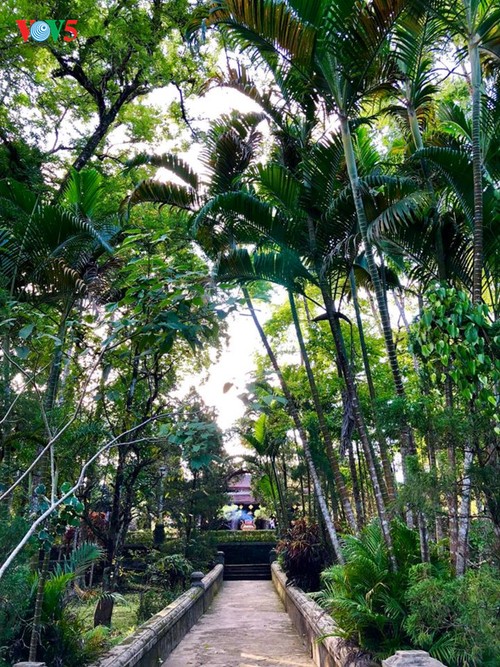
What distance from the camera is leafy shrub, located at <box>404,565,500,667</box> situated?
2.90 m

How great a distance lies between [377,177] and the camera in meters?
4.88

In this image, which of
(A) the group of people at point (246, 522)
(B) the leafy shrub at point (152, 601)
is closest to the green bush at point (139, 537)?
(B) the leafy shrub at point (152, 601)

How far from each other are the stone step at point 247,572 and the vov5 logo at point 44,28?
14643 mm

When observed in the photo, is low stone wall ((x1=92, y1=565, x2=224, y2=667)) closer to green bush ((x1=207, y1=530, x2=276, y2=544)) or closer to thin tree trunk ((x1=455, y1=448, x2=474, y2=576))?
thin tree trunk ((x1=455, y1=448, x2=474, y2=576))

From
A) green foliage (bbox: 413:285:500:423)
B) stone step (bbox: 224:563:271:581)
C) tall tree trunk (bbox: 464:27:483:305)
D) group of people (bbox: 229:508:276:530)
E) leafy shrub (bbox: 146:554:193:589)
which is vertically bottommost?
stone step (bbox: 224:563:271:581)

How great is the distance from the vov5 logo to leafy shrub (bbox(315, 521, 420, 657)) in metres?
7.76

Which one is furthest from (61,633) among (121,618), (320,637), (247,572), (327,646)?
(247,572)

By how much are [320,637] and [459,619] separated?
1711 millimetres

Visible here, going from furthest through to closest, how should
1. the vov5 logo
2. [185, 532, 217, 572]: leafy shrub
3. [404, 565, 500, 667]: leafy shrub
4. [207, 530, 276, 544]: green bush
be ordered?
1. [207, 530, 276, 544]: green bush
2. [185, 532, 217, 572]: leafy shrub
3. the vov5 logo
4. [404, 565, 500, 667]: leafy shrub

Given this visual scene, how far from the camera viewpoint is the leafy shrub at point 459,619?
114 inches

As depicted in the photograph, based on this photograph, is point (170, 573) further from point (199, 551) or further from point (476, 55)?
point (476, 55)

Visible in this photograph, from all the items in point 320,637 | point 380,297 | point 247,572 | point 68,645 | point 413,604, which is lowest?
point 247,572

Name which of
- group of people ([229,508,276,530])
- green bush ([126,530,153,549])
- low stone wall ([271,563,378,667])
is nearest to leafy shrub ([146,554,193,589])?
low stone wall ([271,563,378,667])

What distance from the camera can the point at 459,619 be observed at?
3.00 meters
